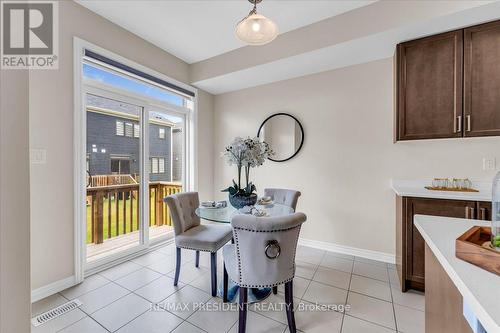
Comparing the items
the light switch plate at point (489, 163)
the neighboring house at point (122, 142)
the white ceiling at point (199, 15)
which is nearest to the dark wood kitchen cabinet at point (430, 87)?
the light switch plate at point (489, 163)

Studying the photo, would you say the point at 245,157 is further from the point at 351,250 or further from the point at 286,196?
the point at 351,250

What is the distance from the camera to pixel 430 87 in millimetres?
2152

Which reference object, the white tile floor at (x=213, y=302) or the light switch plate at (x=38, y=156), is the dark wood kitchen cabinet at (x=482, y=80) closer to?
the white tile floor at (x=213, y=302)

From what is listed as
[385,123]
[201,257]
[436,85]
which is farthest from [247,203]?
[436,85]

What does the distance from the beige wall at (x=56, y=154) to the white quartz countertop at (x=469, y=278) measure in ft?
9.22

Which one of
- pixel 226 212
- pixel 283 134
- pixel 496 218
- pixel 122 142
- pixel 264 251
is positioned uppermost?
pixel 283 134

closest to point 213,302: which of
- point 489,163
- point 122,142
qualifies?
point 122,142

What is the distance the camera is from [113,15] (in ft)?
7.84

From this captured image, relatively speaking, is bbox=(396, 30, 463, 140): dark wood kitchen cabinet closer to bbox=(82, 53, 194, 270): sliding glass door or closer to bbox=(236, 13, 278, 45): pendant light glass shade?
bbox=(236, 13, 278, 45): pendant light glass shade

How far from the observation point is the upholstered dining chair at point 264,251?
54.4 inches

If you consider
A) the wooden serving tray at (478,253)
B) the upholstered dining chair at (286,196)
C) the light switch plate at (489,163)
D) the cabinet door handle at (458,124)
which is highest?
the cabinet door handle at (458,124)

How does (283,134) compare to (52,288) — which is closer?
(52,288)

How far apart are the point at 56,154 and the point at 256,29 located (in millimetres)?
2131

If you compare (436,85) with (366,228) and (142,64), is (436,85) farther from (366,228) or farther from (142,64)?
(142,64)
